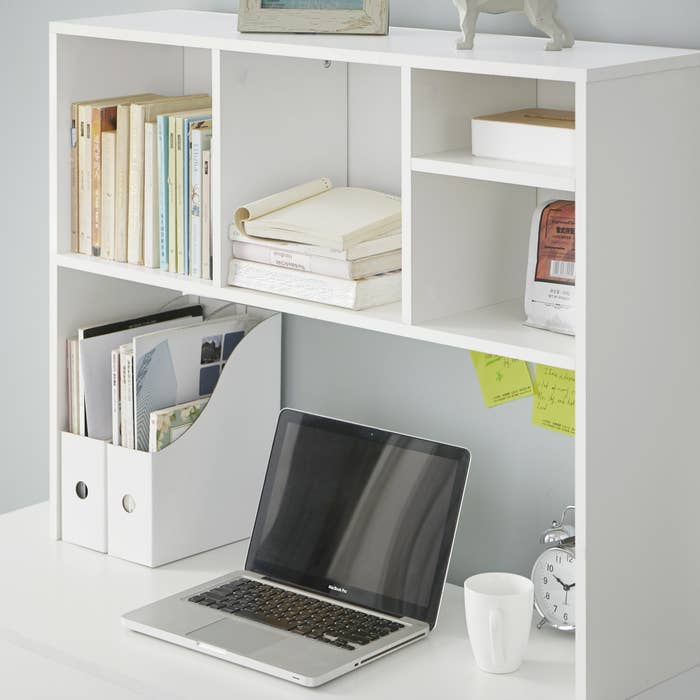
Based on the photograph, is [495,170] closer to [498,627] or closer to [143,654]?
[498,627]

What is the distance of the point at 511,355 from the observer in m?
1.47

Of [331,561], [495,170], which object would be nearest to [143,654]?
[331,561]

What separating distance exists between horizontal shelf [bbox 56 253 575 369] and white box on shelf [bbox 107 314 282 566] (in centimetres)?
23

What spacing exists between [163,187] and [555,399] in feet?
2.02

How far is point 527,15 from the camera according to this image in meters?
1.52

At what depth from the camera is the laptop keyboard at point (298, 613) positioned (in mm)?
1666

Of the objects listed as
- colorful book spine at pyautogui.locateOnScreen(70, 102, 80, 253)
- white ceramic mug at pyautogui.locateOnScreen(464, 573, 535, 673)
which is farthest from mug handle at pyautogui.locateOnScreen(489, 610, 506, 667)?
colorful book spine at pyautogui.locateOnScreen(70, 102, 80, 253)

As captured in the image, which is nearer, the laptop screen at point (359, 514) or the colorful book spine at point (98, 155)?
the laptop screen at point (359, 514)

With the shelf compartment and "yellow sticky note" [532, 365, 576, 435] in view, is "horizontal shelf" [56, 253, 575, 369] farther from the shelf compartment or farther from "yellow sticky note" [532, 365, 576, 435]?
"yellow sticky note" [532, 365, 576, 435]

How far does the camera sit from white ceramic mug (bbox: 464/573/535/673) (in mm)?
1568

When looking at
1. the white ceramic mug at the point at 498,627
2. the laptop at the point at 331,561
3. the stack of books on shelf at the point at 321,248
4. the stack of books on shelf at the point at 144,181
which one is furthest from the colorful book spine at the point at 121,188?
the white ceramic mug at the point at 498,627

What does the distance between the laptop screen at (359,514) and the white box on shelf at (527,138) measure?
1.42ft

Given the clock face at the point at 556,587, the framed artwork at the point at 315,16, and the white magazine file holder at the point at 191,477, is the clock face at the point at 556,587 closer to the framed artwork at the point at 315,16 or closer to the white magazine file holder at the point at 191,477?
the white magazine file holder at the point at 191,477

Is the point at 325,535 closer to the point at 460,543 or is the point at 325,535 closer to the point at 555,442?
the point at 460,543
